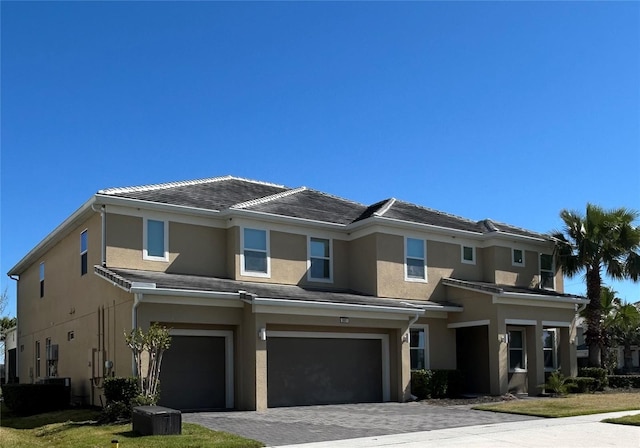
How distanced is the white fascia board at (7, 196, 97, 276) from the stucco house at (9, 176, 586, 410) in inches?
4.1

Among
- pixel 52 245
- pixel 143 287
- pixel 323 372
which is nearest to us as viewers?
pixel 143 287

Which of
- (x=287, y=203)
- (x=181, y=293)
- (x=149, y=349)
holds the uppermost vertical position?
(x=287, y=203)

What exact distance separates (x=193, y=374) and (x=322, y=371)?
14.0 ft

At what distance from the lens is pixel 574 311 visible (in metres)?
26.5

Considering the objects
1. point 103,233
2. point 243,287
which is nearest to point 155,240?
point 103,233

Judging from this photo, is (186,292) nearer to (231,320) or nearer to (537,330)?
(231,320)

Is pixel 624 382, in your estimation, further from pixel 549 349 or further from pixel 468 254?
pixel 468 254

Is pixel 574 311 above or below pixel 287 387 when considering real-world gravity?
above

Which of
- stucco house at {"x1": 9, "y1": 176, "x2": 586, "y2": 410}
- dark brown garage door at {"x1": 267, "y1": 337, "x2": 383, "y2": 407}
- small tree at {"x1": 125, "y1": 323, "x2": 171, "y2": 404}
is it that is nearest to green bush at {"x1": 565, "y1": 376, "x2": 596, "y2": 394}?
stucco house at {"x1": 9, "y1": 176, "x2": 586, "y2": 410}

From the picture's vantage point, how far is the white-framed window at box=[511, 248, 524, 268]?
28172mm

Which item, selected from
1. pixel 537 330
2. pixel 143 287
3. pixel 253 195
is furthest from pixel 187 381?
pixel 537 330

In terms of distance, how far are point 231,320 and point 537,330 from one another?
11.7 m

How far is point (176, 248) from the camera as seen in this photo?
71.8 ft

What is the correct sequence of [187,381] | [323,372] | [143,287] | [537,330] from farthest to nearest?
[537,330], [323,372], [187,381], [143,287]
